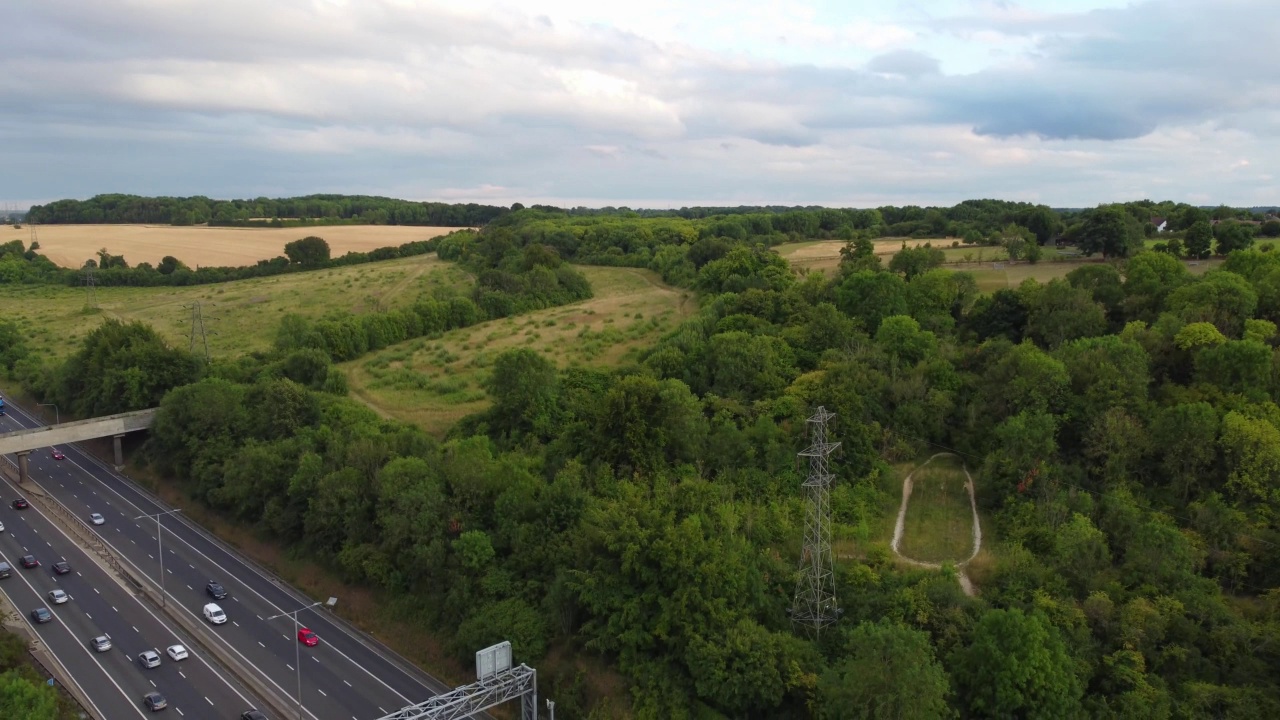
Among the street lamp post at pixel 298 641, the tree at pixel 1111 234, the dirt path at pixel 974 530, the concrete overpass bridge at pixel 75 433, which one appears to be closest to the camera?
the street lamp post at pixel 298 641

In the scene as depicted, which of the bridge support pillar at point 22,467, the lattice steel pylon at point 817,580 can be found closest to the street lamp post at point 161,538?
the bridge support pillar at point 22,467

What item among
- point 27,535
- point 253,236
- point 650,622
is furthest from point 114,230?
point 650,622

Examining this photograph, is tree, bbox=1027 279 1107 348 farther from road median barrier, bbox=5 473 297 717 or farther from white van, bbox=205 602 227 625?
white van, bbox=205 602 227 625

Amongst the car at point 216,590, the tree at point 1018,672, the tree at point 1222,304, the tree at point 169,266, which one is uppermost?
the tree at point 1222,304

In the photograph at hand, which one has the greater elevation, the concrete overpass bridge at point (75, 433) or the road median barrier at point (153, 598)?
the concrete overpass bridge at point (75, 433)

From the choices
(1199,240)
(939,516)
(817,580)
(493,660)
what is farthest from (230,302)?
(1199,240)

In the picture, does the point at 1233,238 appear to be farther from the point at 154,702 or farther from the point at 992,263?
the point at 154,702

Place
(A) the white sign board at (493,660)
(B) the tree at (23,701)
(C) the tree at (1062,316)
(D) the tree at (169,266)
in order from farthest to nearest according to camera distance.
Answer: (D) the tree at (169,266)
(C) the tree at (1062,316)
(A) the white sign board at (493,660)
(B) the tree at (23,701)

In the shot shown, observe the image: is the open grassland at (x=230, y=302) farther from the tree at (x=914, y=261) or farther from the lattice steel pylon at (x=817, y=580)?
the lattice steel pylon at (x=817, y=580)
